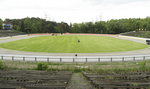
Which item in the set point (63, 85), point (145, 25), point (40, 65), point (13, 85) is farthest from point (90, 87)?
point (145, 25)

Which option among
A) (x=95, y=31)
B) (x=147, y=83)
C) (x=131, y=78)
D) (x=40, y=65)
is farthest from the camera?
(x=95, y=31)

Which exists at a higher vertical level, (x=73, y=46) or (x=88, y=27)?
(x=88, y=27)

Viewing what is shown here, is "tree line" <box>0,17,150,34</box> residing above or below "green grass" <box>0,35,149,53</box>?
above

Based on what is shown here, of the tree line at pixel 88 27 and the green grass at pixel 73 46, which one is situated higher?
the tree line at pixel 88 27

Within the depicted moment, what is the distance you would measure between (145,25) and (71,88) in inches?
4919

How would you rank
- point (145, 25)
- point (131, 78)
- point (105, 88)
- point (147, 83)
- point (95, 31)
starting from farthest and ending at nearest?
1. point (95, 31)
2. point (145, 25)
3. point (131, 78)
4. point (147, 83)
5. point (105, 88)

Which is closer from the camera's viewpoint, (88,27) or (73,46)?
(73,46)

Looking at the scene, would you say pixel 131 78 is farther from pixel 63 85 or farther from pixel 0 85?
pixel 0 85

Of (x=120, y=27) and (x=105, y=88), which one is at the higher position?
(x=120, y=27)

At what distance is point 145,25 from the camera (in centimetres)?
11400

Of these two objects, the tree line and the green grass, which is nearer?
the green grass

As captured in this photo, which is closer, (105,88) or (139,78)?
(105,88)

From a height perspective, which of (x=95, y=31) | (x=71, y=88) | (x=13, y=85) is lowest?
(x=71, y=88)

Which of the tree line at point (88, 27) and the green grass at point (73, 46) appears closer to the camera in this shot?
the green grass at point (73, 46)
